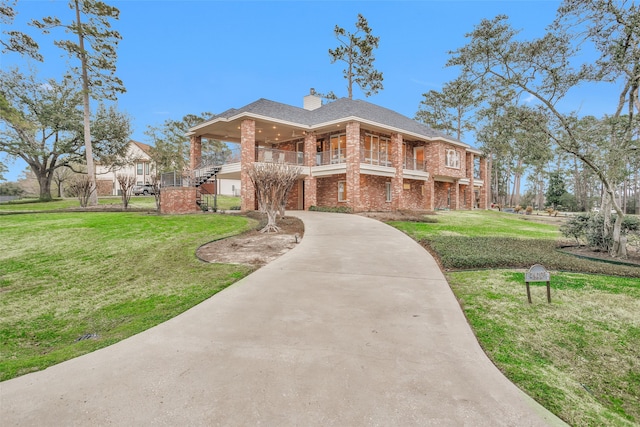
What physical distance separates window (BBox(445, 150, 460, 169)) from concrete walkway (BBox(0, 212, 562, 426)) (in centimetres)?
2407

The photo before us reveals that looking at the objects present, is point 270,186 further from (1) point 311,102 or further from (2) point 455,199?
(2) point 455,199

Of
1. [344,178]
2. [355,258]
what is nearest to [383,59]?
[344,178]

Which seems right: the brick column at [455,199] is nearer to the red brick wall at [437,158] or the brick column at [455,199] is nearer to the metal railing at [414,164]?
the red brick wall at [437,158]

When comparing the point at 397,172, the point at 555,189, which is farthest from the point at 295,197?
the point at 555,189

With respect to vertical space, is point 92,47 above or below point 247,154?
above

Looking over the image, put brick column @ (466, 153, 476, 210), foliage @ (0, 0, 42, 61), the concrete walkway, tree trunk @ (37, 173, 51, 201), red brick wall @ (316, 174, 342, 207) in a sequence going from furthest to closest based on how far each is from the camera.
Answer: brick column @ (466, 153, 476, 210) → tree trunk @ (37, 173, 51, 201) → red brick wall @ (316, 174, 342, 207) → foliage @ (0, 0, 42, 61) → the concrete walkway

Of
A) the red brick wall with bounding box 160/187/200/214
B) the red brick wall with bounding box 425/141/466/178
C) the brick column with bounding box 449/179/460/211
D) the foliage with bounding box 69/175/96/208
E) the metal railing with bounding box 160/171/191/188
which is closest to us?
the red brick wall with bounding box 160/187/200/214

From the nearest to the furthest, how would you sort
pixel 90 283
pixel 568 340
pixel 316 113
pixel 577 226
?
1. pixel 568 340
2. pixel 90 283
3. pixel 577 226
4. pixel 316 113

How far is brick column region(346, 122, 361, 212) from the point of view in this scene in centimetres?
1920

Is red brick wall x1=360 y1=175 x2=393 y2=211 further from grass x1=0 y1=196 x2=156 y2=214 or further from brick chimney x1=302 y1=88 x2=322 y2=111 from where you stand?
grass x1=0 y1=196 x2=156 y2=214

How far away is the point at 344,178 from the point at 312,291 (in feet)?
55.9

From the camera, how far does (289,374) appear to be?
265cm

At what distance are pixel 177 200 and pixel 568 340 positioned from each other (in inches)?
685

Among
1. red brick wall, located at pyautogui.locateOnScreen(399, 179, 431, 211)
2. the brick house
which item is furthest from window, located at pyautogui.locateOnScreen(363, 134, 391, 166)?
red brick wall, located at pyautogui.locateOnScreen(399, 179, 431, 211)
